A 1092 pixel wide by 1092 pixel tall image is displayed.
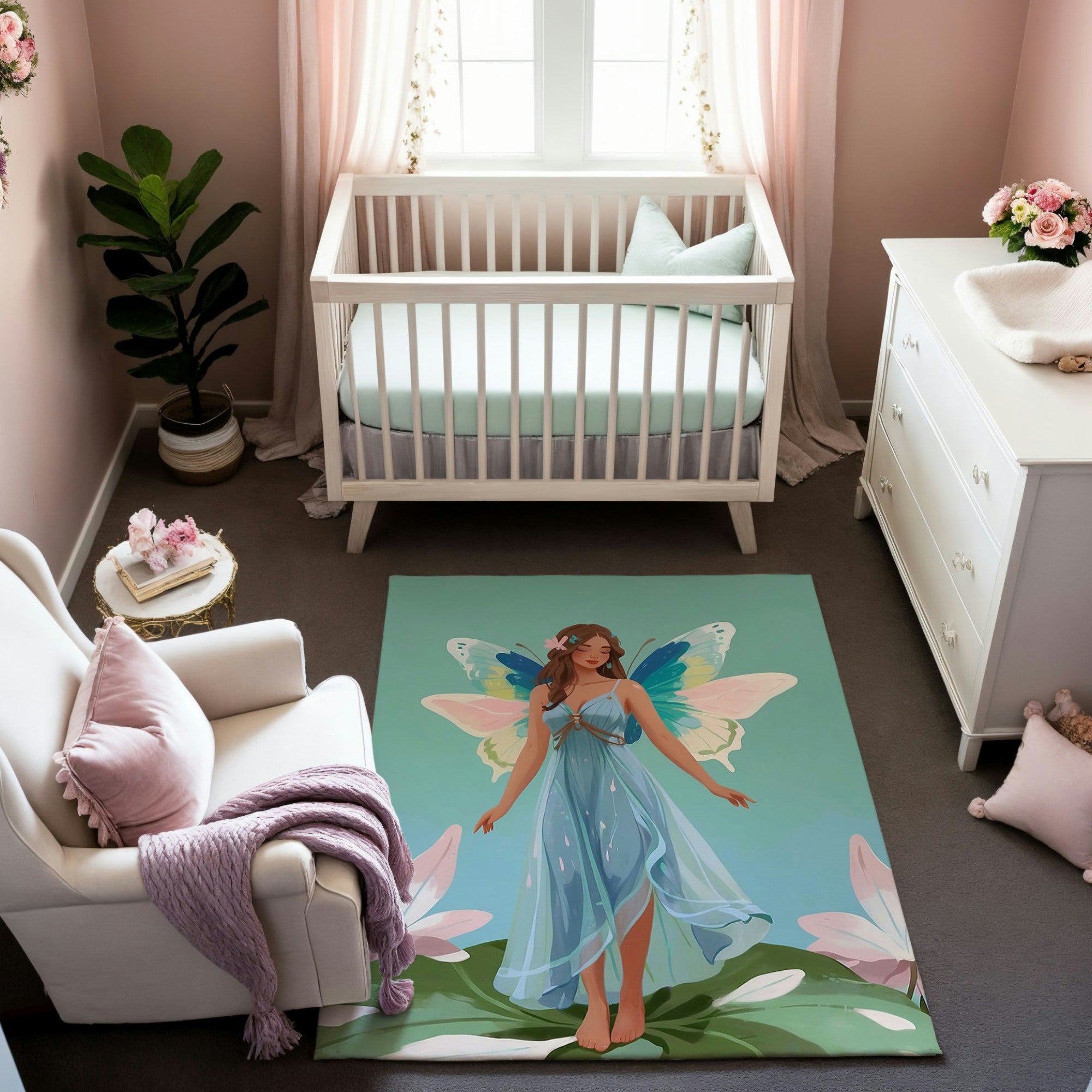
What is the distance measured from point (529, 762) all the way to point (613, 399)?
3.48 ft

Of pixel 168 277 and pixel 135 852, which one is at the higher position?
pixel 168 277

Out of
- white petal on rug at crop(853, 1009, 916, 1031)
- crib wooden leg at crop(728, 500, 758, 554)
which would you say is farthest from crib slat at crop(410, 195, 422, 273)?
white petal on rug at crop(853, 1009, 916, 1031)

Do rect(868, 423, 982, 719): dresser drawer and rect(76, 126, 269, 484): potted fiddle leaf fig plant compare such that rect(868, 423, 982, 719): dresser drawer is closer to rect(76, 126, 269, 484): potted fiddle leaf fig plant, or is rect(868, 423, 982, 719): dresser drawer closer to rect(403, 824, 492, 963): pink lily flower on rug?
rect(403, 824, 492, 963): pink lily flower on rug

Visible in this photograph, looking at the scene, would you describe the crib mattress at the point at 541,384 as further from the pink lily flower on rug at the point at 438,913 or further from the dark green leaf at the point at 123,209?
the pink lily flower on rug at the point at 438,913

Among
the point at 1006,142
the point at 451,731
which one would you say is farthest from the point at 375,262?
the point at 1006,142

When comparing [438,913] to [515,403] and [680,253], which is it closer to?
[515,403]

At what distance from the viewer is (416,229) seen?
3689 mm

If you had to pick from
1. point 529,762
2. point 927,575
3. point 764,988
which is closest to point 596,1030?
point 764,988

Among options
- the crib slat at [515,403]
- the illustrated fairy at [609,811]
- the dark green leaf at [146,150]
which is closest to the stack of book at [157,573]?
the illustrated fairy at [609,811]

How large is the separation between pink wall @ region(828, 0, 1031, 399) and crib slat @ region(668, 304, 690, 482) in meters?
1.02

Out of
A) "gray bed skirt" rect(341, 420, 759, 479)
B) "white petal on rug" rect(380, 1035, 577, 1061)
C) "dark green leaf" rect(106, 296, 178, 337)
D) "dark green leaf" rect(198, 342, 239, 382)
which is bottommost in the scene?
"white petal on rug" rect(380, 1035, 577, 1061)

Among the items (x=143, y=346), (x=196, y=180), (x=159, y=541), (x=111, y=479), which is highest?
(x=196, y=180)

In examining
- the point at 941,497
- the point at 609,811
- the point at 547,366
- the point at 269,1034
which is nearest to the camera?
the point at 269,1034

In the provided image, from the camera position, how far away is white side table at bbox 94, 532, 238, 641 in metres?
2.58
